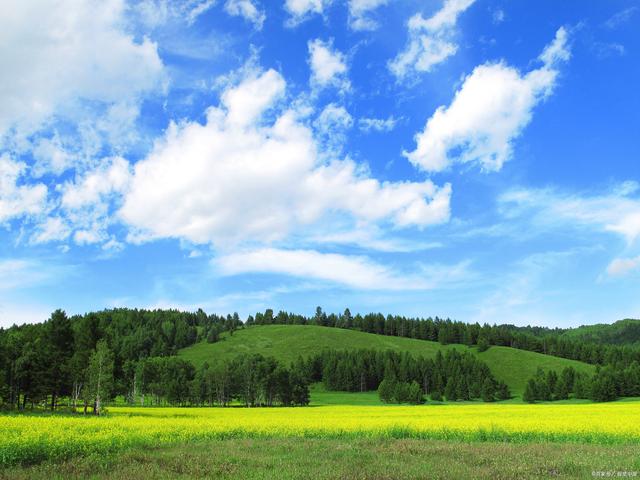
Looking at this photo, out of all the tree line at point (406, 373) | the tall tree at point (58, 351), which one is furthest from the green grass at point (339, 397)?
the tall tree at point (58, 351)

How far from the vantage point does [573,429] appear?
32469 millimetres

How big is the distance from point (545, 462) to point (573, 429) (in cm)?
1678

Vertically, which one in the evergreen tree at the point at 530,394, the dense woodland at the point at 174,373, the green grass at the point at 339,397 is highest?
the dense woodland at the point at 174,373

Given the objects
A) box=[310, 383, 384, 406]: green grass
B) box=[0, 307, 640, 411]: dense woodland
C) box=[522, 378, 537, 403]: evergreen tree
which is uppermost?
box=[0, 307, 640, 411]: dense woodland

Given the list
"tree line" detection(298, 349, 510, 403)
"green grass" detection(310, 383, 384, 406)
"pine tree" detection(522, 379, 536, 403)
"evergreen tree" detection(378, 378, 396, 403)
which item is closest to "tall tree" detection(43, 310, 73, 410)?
"green grass" detection(310, 383, 384, 406)

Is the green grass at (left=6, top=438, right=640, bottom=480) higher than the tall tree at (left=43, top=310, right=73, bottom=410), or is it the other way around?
the tall tree at (left=43, top=310, right=73, bottom=410)

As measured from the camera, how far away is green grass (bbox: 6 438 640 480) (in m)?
16.0

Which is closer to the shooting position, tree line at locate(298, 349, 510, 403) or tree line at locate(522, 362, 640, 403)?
tree line at locate(522, 362, 640, 403)

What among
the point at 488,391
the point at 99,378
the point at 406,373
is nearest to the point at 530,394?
the point at 488,391

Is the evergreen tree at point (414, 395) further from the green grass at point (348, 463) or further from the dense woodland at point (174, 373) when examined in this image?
the green grass at point (348, 463)

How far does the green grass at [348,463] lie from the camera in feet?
52.4

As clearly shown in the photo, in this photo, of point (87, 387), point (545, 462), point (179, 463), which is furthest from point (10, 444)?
point (87, 387)

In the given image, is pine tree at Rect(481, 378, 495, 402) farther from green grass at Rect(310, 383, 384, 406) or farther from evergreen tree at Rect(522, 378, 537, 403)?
green grass at Rect(310, 383, 384, 406)

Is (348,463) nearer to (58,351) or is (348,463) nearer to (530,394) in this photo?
(58,351)
